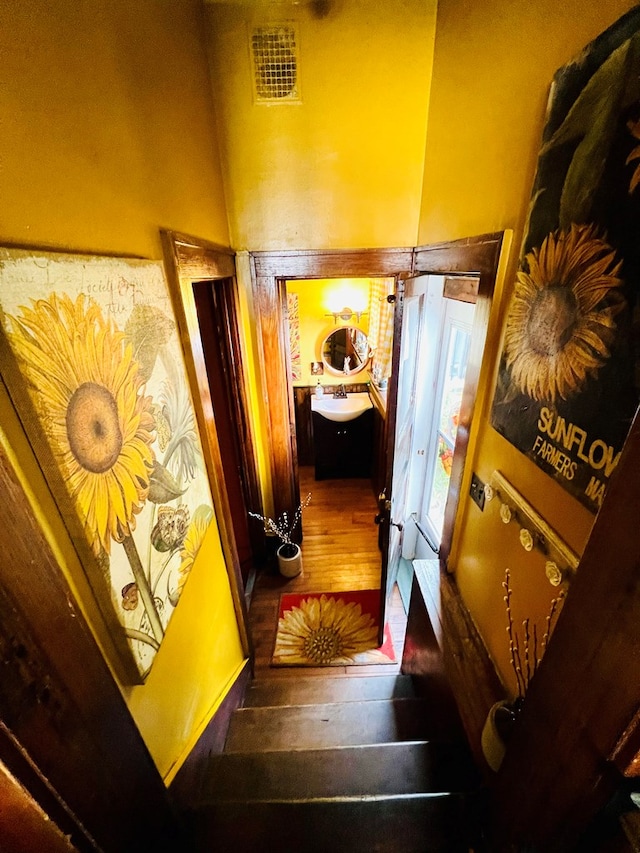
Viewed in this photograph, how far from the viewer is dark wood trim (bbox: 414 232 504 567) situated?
1.15m

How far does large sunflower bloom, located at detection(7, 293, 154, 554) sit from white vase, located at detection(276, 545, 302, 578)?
2.09m

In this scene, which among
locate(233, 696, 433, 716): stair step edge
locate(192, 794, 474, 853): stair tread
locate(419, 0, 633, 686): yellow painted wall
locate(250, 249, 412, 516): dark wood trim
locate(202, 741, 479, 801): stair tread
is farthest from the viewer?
locate(250, 249, 412, 516): dark wood trim

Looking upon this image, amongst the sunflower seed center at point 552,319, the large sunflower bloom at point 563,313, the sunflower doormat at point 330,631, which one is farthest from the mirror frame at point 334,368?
the sunflower seed center at point 552,319

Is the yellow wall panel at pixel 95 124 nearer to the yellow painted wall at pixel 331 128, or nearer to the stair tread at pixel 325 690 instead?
the yellow painted wall at pixel 331 128

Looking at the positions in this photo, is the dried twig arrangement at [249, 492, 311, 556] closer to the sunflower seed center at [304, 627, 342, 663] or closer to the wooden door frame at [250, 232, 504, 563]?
the wooden door frame at [250, 232, 504, 563]

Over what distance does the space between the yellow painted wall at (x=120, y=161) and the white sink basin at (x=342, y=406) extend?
2393 mm

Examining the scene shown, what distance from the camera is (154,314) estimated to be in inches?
38.8

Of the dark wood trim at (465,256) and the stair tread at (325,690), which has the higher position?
the dark wood trim at (465,256)

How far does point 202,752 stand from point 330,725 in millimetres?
660

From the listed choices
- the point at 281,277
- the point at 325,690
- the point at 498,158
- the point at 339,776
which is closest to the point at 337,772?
the point at 339,776

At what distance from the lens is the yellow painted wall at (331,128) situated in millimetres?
1562

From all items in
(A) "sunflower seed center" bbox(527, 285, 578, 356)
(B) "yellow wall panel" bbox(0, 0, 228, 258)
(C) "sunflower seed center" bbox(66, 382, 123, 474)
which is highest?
(B) "yellow wall panel" bbox(0, 0, 228, 258)

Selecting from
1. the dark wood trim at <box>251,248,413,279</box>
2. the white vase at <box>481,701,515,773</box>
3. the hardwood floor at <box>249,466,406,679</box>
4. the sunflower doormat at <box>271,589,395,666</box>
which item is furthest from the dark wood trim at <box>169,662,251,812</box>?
the dark wood trim at <box>251,248,413,279</box>

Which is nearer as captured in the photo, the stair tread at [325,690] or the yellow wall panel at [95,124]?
the yellow wall panel at [95,124]
